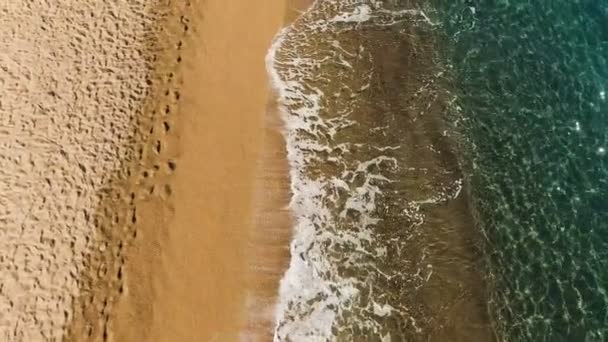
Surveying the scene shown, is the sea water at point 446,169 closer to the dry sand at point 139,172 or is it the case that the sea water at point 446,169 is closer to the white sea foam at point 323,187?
the white sea foam at point 323,187

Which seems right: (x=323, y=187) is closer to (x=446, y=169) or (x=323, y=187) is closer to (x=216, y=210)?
(x=216, y=210)

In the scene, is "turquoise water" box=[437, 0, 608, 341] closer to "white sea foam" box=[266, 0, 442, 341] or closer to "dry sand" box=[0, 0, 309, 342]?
"white sea foam" box=[266, 0, 442, 341]

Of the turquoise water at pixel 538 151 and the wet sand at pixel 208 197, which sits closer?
the wet sand at pixel 208 197

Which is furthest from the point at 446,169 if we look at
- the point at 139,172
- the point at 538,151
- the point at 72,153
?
the point at 72,153

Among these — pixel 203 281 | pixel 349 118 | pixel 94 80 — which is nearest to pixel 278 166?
pixel 349 118

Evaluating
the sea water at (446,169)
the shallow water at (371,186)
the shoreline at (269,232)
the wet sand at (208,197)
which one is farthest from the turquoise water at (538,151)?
the wet sand at (208,197)

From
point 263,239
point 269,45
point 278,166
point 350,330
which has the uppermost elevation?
point 269,45

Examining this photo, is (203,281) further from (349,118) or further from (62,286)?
(349,118)
